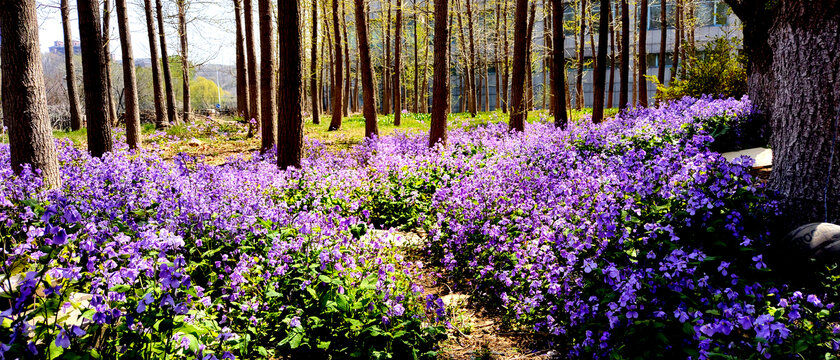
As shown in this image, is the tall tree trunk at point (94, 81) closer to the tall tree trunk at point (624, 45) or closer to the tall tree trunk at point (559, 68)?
the tall tree trunk at point (559, 68)

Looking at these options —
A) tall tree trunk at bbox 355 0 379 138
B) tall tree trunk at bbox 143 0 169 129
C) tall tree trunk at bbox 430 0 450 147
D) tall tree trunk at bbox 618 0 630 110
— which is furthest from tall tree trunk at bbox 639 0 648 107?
tall tree trunk at bbox 143 0 169 129

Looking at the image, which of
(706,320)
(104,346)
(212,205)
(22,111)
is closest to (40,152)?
(22,111)

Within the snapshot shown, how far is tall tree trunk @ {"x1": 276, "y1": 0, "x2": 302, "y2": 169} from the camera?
25.8 ft

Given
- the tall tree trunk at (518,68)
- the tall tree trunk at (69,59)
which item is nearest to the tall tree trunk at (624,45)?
the tall tree trunk at (518,68)

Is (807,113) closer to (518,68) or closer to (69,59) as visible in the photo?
(518,68)

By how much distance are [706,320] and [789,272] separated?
6.21 feet

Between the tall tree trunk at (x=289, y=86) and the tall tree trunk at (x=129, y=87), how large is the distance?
188 inches

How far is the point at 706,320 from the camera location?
9.88 ft

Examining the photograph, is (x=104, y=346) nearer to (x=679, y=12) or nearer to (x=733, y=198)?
(x=733, y=198)

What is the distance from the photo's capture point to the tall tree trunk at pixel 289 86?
7.88 meters

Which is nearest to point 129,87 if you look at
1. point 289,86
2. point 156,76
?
point 156,76

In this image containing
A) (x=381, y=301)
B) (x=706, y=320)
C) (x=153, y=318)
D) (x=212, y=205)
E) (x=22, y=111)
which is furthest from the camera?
(x=22, y=111)

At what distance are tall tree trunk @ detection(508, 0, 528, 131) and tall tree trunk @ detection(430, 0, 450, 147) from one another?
2443 millimetres

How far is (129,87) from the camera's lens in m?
11.8
